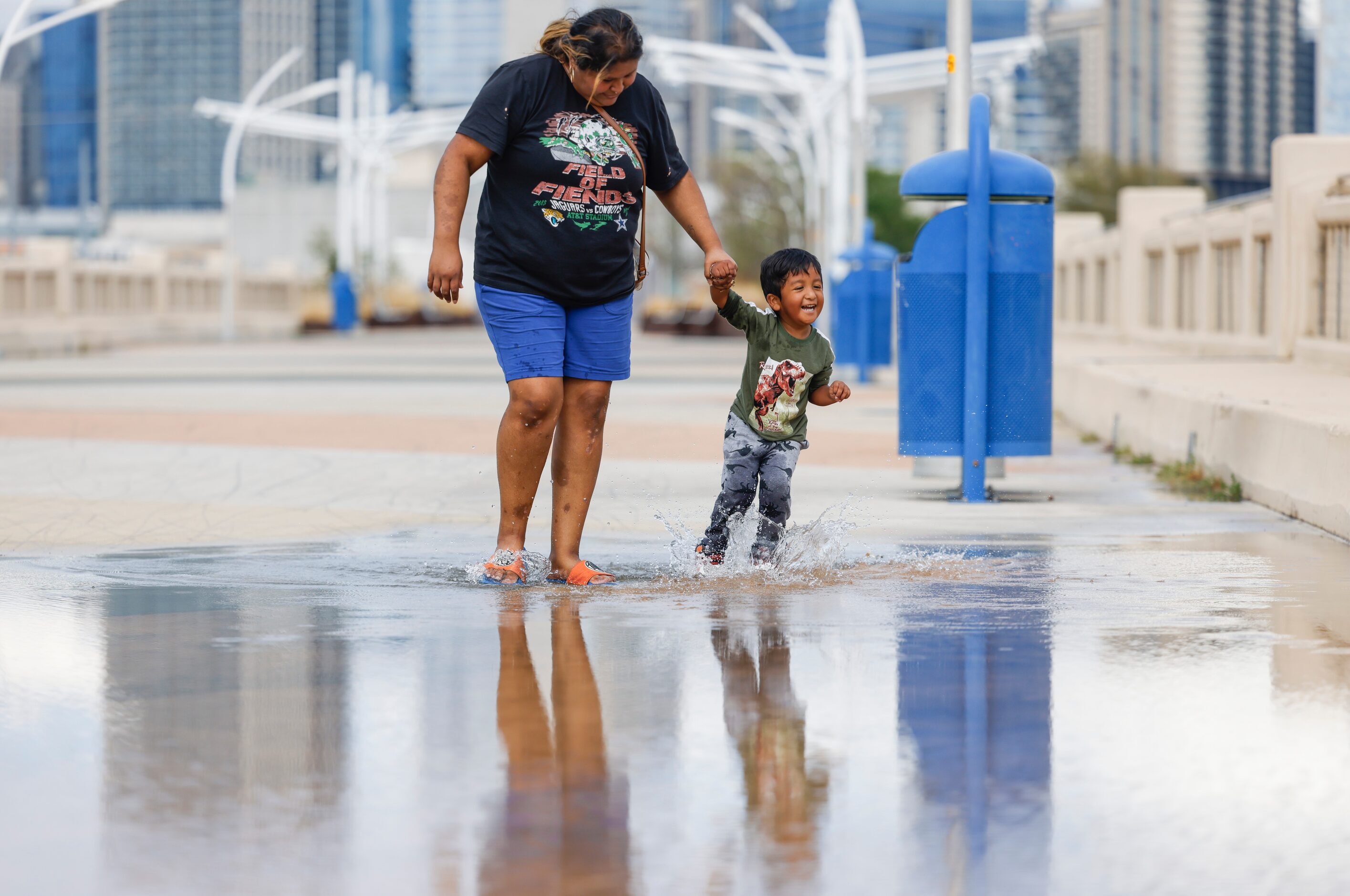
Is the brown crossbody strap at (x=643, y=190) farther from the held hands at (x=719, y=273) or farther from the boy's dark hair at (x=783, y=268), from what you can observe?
the boy's dark hair at (x=783, y=268)

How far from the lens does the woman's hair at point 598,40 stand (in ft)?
21.2

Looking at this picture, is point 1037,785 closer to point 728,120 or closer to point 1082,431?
point 1082,431

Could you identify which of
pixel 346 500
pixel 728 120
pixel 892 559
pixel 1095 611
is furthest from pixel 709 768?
pixel 728 120

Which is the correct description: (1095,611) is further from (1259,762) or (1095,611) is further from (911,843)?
(911,843)

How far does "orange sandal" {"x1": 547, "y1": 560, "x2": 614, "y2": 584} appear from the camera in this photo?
6703 millimetres

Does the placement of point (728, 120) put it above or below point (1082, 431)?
above

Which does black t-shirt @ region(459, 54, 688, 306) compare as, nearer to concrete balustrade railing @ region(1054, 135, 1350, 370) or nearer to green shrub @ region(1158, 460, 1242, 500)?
green shrub @ region(1158, 460, 1242, 500)

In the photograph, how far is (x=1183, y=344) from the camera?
64.5ft

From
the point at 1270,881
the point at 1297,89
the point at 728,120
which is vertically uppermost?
the point at 1297,89

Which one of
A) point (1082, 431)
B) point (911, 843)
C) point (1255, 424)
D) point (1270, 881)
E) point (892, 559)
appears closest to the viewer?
point (1270, 881)

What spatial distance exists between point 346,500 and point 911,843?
6467 millimetres

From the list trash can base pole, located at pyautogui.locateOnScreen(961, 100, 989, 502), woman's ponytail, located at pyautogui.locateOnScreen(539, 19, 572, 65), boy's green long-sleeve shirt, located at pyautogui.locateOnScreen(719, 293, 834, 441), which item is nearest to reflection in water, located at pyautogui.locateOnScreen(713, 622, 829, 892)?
boy's green long-sleeve shirt, located at pyautogui.locateOnScreen(719, 293, 834, 441)

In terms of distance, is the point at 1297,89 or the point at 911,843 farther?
the point at 1297,89

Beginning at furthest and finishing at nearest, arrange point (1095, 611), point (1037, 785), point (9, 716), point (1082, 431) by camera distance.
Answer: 1. point (1082, 431)
2. point (1095, 611)
3. point (9, 716)
4. point (1037, 785)
